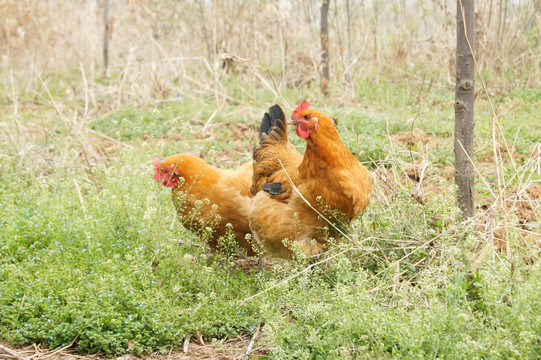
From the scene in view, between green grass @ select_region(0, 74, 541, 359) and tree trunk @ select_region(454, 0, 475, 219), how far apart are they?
0.18 metres

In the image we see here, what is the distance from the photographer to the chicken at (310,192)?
3.52 meters

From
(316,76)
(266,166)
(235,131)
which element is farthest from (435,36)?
(266,166)

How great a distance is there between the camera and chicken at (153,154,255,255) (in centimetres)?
419

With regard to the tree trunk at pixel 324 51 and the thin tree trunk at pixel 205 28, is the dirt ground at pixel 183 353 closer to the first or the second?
the tree trunk at pixel 324 51

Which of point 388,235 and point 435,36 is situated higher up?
point 435,36

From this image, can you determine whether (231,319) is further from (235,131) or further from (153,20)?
(153,20)

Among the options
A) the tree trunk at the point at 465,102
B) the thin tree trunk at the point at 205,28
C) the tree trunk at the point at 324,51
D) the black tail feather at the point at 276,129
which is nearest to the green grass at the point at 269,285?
the tree trunk at the point at 465,102

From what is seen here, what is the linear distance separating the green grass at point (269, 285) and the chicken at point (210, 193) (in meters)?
0.23

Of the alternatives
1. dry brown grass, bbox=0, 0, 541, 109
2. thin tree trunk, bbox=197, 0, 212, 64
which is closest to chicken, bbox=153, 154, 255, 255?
dry brown grass, bbox=0, 0, 541, 109

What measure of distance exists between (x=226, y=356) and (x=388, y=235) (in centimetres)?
143

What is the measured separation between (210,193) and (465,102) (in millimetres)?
2077

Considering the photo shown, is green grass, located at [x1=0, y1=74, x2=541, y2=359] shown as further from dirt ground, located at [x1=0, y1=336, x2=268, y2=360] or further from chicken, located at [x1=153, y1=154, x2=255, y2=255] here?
chicken, located at [x1=153, y1=154, x2=255, y2=255]

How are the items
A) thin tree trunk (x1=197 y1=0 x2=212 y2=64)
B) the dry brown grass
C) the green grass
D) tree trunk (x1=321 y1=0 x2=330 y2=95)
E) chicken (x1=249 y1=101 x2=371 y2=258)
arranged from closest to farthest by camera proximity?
1. the green grass
2. chicken (x1=249 y1=101 x2=371 y2=258)
3. tree trunk (x1=321 y1=0 x2=330 y2=95)
4. the dry brown grass
5. thin tree trunk (x1=197 y1=0 x2=212 y2=64)

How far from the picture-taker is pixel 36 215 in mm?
4383
